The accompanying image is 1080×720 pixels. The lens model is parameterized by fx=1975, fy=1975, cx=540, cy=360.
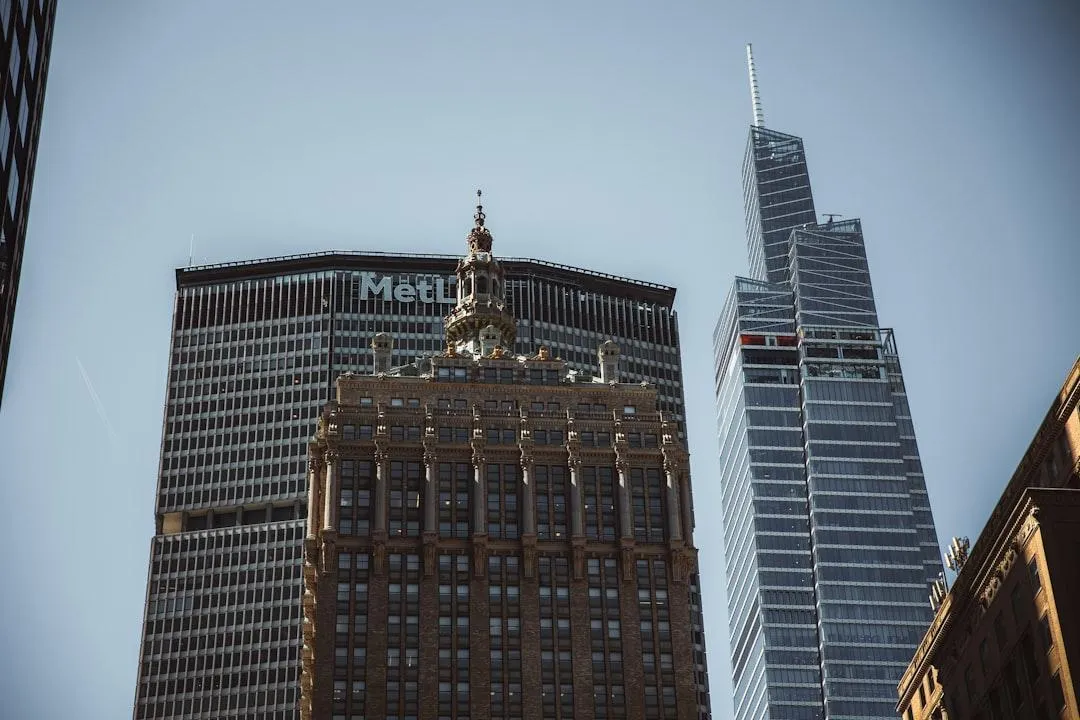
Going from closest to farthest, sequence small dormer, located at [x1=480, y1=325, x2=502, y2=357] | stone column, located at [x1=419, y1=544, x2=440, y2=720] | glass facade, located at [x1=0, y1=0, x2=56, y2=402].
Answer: glass facade, located at [x1=0, y1=0, x2=56, y2=402], stone column, located at [x1=419, y1=544, x2=440, y2=720], small dormer, located at [x1=480, y1=325, x2=502, y2=357]

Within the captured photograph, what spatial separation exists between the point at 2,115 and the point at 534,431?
82.0 meters

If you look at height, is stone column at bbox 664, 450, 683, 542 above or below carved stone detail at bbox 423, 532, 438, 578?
above

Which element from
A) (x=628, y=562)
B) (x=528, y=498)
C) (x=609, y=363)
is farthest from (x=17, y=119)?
(x=609, y=363)

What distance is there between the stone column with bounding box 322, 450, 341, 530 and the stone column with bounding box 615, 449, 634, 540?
970 inches

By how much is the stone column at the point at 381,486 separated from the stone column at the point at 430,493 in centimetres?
335

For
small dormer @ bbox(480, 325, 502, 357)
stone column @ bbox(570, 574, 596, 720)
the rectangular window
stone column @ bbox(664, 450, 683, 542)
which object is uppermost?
small dormer @ bbox(480, 325, 502, 357)

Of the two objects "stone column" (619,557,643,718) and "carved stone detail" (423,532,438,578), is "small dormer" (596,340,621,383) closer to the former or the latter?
"stone column" (619,557,643,718)

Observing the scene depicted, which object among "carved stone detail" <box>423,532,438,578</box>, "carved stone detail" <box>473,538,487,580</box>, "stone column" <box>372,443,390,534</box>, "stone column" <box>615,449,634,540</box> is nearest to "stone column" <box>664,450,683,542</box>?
"stone column" <box>615,449,634,540</box>

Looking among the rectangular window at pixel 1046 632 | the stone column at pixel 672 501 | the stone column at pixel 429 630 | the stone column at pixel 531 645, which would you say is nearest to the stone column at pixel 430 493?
the stone column at pixel 429 630

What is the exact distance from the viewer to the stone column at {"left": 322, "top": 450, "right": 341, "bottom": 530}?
552 ft

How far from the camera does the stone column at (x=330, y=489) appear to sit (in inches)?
6624

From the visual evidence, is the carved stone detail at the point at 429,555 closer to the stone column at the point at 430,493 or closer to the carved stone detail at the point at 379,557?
the stone column at the point at 430,493

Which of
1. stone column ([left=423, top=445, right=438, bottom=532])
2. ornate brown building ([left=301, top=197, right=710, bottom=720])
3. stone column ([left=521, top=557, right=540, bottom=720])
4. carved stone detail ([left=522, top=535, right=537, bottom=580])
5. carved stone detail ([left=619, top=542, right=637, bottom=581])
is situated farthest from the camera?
stone column ([left=423, top=445, right=438, bottom=532])

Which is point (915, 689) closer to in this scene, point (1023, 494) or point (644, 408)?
point (1023, 494)
